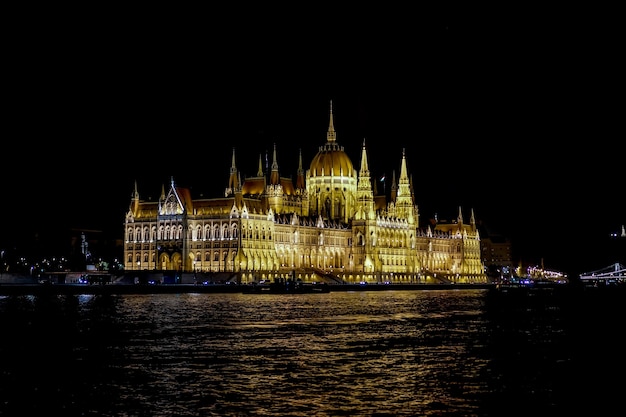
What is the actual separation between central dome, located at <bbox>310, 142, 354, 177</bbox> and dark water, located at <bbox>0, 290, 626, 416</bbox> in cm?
9457

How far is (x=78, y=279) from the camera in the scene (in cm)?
13275

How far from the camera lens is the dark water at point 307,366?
97.8 ft

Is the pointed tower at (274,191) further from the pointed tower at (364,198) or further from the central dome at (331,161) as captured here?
the pointed tower at (364,198)

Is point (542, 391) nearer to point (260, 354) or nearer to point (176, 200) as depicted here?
point (260, 354)

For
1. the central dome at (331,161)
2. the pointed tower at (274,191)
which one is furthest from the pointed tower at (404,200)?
the pointed tower at (274,191)

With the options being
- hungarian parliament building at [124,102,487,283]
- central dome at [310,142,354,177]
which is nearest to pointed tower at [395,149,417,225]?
hungarian parliament building at [124,102,487,283]

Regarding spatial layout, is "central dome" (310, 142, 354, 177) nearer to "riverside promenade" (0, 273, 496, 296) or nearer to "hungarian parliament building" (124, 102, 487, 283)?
"hungarian parliament building" (124, 102, 487, 283)

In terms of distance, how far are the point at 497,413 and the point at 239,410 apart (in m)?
6.92

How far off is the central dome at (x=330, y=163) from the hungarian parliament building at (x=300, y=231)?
150 millimetres

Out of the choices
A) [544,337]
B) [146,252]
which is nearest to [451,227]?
[146,252]

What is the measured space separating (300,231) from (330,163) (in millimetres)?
18047

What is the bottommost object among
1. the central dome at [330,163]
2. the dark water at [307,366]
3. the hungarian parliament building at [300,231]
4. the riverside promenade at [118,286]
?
the dark water at [307,366]

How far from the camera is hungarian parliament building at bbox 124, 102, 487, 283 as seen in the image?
437 ft

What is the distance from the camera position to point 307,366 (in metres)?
38.0
